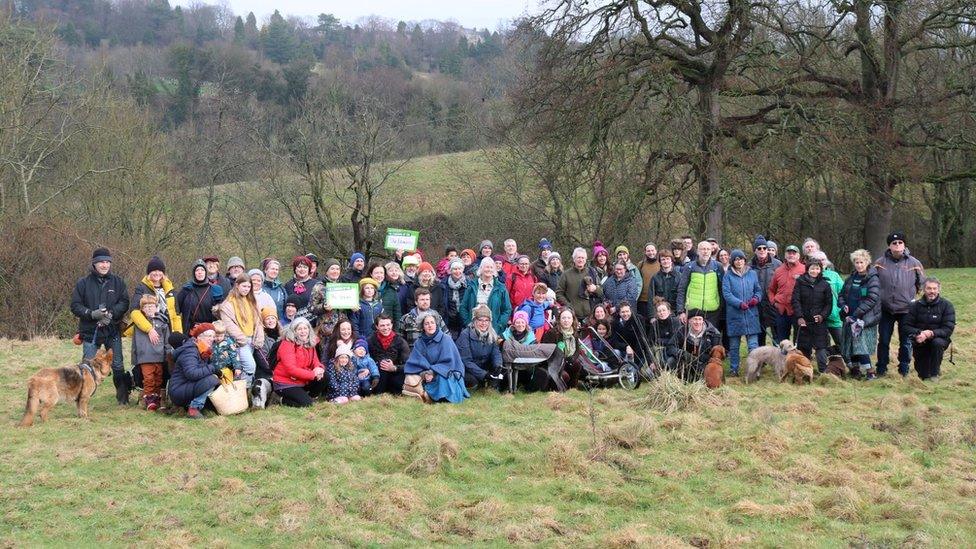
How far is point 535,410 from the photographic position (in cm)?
857

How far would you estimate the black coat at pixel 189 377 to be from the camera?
8461 millimetres

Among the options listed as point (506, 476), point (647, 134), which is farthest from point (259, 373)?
point (647, 134)

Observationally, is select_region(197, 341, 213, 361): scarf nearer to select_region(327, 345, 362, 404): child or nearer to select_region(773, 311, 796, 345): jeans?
select_region(327, 345, 362, 404): child

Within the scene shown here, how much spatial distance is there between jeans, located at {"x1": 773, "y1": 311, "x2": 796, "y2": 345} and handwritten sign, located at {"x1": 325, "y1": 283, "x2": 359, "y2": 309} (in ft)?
16.8

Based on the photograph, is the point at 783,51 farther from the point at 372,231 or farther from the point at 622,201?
the point at 372,231

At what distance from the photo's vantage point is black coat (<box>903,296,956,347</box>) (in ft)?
31.2

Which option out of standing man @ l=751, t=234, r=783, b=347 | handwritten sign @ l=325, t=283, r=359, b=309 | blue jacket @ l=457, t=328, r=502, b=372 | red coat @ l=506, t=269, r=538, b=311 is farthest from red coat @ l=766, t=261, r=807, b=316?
handwritten sign @ l=325, t=283, r=359, b=309

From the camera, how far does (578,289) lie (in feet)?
35.3

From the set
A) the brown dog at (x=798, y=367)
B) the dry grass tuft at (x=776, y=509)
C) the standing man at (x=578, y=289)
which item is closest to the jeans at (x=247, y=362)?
the standing man at (x=578, y=289)

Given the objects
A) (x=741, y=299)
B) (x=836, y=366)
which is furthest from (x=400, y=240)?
(x=836, y=366)

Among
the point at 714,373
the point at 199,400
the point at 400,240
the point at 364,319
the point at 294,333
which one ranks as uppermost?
the point at 400,240

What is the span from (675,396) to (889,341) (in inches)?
133

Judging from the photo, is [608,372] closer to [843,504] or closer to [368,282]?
[368,282]

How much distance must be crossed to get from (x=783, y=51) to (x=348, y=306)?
40.0ft
